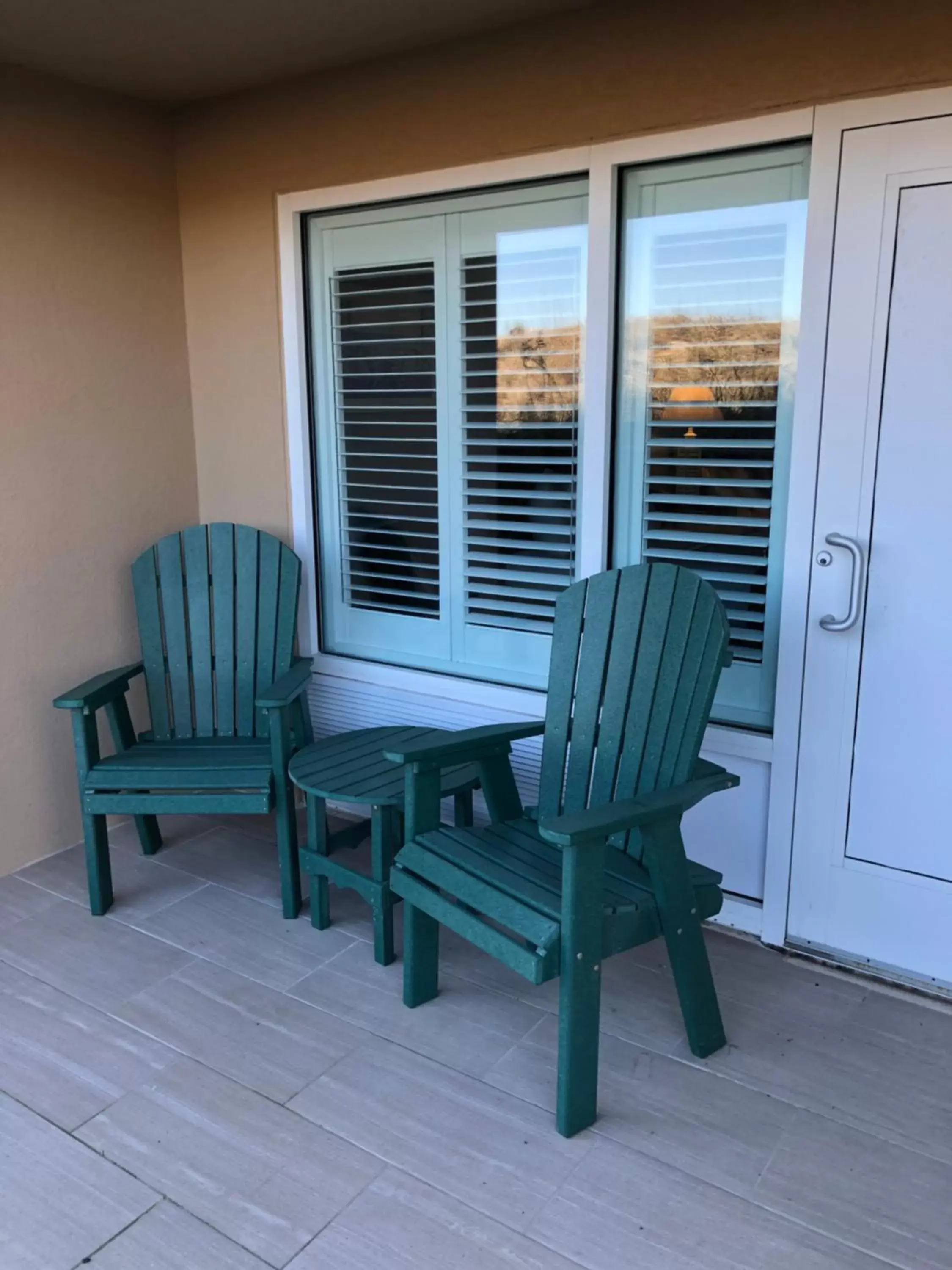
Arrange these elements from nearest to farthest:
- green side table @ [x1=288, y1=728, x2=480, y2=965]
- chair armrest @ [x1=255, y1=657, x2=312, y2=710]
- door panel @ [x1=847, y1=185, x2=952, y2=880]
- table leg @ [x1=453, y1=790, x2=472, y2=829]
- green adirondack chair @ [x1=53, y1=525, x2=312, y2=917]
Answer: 1. door panel @ [x1=847, y1=185, x2=952, y2=880]
2. green side table @ [x1=288, y1=728, x2=480, y2=965]
3. chair armrest @ [x1=255, y1=657, x2=312, y2=710]
4. table leg @ [x1=453, y1=790, x2=472, y2=829]
5. green adirondack chair @ [x1=53, y1=525, x2=312, y2=917]

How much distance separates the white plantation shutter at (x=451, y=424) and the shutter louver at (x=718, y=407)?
9.8 inches

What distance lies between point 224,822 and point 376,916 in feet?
3.71

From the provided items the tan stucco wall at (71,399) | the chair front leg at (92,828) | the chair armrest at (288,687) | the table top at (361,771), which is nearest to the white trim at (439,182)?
the tan stucco wall at (71,399)

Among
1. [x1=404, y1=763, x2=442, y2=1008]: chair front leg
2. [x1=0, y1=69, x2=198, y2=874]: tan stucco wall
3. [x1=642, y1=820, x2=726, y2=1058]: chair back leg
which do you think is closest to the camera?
[x1=642, y1=820, x2=726, y2=1058]: chair back leg

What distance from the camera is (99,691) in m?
2.80

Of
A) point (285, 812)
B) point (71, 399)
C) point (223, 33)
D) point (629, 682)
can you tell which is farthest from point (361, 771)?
point (223, 33)

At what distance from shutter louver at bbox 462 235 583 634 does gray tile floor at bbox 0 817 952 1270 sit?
3.51 ft

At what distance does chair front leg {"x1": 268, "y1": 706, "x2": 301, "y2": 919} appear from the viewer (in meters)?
2.70

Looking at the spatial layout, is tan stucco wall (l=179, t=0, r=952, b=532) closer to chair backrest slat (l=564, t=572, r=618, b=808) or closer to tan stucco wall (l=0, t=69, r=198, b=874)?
tan stucco wall (l=0, t=69, r=198, b=874)

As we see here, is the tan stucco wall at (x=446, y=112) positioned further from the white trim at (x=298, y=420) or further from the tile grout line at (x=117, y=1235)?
the tile grout line at (x=117, y=1235)

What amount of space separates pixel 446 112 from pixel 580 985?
2.32 meters

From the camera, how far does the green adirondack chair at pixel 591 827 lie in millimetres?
1894

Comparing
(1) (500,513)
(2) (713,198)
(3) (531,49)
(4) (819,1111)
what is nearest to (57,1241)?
(4) (819,1111)

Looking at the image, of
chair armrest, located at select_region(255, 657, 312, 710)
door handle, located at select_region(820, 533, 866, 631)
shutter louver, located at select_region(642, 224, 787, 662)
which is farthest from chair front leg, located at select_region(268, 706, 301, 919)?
door handle, located at select_region(820, 533, 866, 631)
